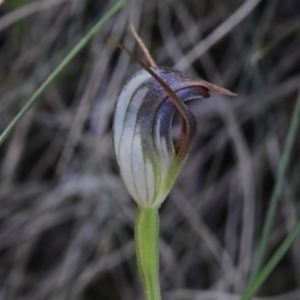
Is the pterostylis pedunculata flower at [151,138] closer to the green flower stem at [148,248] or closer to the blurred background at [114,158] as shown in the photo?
the green flower stem at [148,248]

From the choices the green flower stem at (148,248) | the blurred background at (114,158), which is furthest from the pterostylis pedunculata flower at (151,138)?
the blurred background at (114,158)

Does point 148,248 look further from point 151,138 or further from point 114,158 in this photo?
point 114,158

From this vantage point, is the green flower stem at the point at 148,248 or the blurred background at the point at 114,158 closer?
the green flower stem at the point at 148,248

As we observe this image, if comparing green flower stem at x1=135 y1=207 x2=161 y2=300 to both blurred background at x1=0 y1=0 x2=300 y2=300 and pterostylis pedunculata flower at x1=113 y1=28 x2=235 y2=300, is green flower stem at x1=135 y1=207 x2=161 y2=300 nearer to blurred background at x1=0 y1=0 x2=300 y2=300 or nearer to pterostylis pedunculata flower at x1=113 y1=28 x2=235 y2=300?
pterostylis pedunculata flower at x1=113 y1=28 x2=235 y2=300

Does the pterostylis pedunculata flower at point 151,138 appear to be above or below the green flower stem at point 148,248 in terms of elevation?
above

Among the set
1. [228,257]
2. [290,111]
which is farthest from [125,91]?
[290,111]

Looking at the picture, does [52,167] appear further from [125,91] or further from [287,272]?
[125,91]
